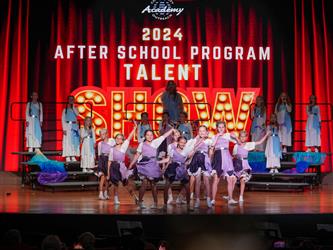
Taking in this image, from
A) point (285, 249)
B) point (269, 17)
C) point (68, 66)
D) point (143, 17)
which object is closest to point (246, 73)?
point (269, 17)

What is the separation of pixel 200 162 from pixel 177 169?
56cm

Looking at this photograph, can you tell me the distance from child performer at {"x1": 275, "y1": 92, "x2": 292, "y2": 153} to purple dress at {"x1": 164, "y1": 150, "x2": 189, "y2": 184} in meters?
4.88

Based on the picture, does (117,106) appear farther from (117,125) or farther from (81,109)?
(81,109)

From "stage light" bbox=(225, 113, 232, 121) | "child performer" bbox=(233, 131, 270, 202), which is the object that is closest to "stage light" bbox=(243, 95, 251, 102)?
"stage light" bbox=(225, 113, 232, 121)

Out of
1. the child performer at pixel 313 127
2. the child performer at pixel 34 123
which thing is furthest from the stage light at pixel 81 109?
the child performer at pixel 313 127

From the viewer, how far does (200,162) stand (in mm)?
14117

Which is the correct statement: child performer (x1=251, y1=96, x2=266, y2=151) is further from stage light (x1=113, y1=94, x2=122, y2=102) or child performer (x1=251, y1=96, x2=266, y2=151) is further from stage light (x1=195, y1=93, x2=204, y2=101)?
stage light (x1=113, y1=94, x2=122, y2=102)

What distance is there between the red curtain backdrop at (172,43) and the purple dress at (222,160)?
5.69 m

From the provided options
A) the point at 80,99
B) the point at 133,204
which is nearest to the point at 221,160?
the point at 133,204

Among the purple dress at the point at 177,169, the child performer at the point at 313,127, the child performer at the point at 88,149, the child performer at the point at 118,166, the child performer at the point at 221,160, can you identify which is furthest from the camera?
the child performer at the point at 313,127

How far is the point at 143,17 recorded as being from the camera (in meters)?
20.1

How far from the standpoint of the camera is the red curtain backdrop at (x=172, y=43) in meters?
19.7

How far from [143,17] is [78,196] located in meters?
5.73

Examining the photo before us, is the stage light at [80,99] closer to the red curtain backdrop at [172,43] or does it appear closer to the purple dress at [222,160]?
the red curtain backdrop at [172,43]
